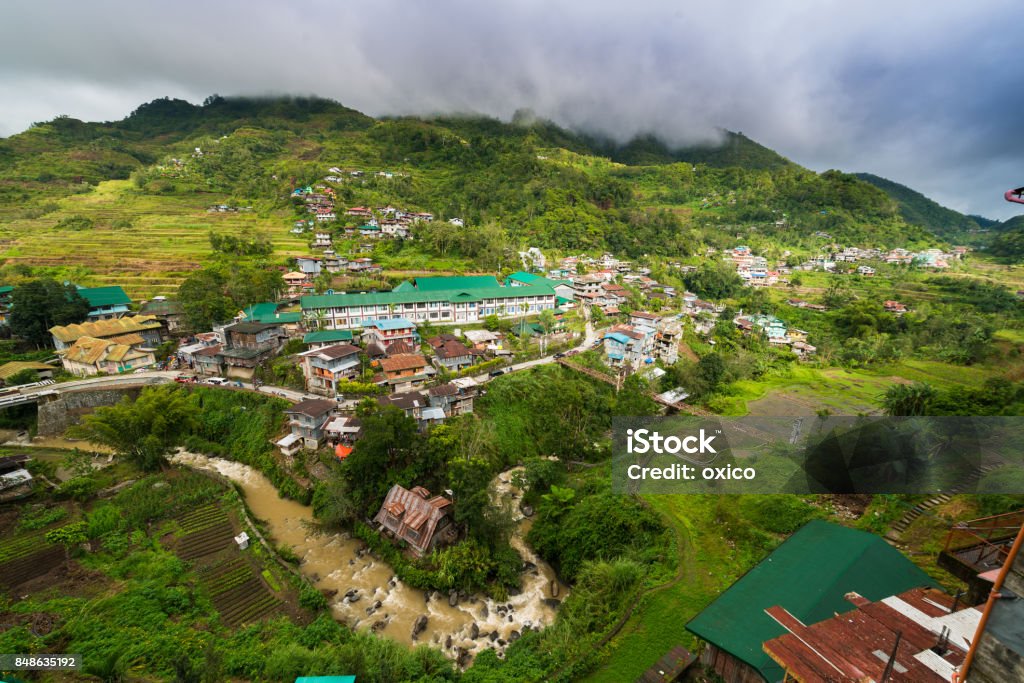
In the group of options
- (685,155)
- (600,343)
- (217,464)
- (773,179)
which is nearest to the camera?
(217,464)

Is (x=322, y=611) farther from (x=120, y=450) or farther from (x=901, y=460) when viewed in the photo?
(x=901, y=460)

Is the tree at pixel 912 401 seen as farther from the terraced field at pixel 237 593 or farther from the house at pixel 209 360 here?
the house at pixel 209 360

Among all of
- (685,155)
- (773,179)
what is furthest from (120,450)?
(685,155)

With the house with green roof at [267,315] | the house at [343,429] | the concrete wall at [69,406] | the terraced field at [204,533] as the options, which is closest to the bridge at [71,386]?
the concrete wall at [69,406]

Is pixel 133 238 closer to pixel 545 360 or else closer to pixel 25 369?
pixel 25 369

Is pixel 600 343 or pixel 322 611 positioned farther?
pixel 600 343

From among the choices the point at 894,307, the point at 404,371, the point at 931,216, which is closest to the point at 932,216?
the point at 931,216

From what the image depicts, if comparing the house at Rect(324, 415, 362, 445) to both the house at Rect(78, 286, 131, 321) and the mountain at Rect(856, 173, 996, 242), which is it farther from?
the mountain at Rect(856, 173, 996, 242)
